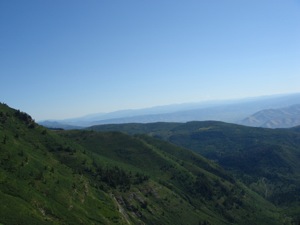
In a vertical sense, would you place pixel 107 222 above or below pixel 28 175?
below

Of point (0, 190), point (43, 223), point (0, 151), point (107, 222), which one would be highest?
point (0, 151)

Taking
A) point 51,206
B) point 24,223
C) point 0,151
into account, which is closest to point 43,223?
point 24,223

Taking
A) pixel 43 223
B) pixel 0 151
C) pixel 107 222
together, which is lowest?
pixel 107 222

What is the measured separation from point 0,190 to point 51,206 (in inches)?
1025

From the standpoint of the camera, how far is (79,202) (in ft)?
643

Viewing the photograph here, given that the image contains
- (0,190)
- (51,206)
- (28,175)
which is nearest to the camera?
(0,190)

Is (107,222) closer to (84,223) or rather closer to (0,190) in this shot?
(84,223)

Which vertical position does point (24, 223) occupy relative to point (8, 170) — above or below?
below

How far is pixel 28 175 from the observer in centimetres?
18512

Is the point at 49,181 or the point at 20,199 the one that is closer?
the point at 20,199

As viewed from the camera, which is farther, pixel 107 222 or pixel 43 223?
pixel 107 222

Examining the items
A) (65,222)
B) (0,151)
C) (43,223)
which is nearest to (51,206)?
(65,222)

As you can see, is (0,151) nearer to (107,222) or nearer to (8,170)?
(8,170)

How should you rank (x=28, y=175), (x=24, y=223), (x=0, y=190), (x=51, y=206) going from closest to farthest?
(x=24, y=223)
(x=0, y=190)
(x=51, y=206)
(x=28, y=175)
